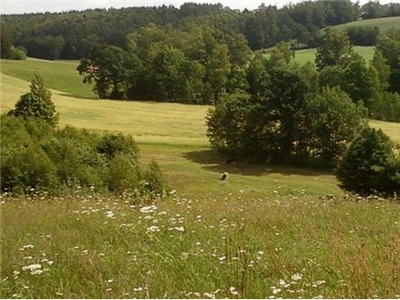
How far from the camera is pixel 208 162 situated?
164 ft

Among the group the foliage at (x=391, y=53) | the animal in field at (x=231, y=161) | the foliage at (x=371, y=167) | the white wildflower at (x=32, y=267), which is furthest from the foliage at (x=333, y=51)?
the white wildflower at (x=32, y=267)

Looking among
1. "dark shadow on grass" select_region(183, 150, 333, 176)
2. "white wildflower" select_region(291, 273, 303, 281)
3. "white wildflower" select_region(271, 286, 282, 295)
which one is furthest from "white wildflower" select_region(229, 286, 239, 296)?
"dark shadow on grass" select_region(183, 150, 333, 176)

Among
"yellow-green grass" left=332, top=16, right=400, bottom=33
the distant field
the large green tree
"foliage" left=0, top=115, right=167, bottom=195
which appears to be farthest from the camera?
the distant field

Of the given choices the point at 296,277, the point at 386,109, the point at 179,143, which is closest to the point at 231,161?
the point at 179,143

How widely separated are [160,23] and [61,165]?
136m

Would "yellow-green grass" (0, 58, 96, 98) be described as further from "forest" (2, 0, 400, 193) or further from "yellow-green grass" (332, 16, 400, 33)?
"yellow-green grass" (332, 16, 400, 33)

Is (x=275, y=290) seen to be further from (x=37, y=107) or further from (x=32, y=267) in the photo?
(x=37, y=107)

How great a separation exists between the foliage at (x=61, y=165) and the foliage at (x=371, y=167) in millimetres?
11847

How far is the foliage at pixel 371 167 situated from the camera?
31.8 meters

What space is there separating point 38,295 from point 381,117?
263ft

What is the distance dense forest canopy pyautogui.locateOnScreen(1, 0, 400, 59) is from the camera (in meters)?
130

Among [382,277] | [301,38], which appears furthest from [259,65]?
[382,277]

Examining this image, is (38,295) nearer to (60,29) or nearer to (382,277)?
(382,277)

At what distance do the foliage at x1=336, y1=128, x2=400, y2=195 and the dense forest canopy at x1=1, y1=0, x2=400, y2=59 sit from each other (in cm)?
8702
